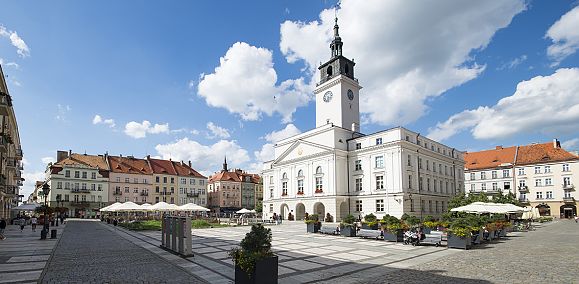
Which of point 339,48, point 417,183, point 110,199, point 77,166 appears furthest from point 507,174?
point 77,166

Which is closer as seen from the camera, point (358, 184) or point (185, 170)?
point (358, 184)

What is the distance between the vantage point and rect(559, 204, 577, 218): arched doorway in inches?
2358

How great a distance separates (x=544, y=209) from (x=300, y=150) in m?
48.8

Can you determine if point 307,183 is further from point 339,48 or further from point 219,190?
point 219,190

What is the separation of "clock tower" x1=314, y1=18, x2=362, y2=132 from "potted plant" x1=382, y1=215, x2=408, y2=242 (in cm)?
3531

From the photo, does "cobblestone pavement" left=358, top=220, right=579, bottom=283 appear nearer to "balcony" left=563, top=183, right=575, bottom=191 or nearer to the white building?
the white building

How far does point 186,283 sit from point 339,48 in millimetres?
52726

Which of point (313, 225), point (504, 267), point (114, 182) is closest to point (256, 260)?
point (504, 267)

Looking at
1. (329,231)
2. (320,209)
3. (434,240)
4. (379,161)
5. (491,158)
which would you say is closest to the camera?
(434,240)

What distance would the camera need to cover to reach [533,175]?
65.4 metres

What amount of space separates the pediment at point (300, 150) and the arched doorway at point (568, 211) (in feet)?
154

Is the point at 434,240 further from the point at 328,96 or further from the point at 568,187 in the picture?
the point at 568,187

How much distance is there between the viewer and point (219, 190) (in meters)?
90.9

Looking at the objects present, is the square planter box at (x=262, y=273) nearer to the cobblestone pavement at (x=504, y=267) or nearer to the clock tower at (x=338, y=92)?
the cobblestone pavement at (x=504, y=267)
